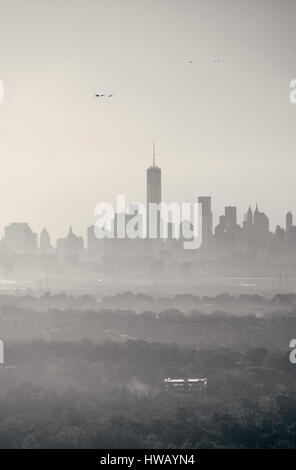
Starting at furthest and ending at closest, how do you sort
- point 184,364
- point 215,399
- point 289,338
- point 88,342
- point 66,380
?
1. point 289,338
2. point 88,342
3. point 184,364
4. point 66,380
5. point 215,399

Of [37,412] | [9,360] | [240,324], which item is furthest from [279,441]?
[240,324]

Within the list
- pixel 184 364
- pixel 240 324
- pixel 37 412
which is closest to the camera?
pixel 37 412

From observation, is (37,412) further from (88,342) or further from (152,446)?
(88,342)

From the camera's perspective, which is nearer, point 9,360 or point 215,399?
point 215,399

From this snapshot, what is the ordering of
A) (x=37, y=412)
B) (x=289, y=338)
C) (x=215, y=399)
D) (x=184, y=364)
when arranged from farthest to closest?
(x=289, y=338) → (x=184, y=364) → (x=215, y=399) → (x=37, y=412)

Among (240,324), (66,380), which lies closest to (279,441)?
(66,380)
